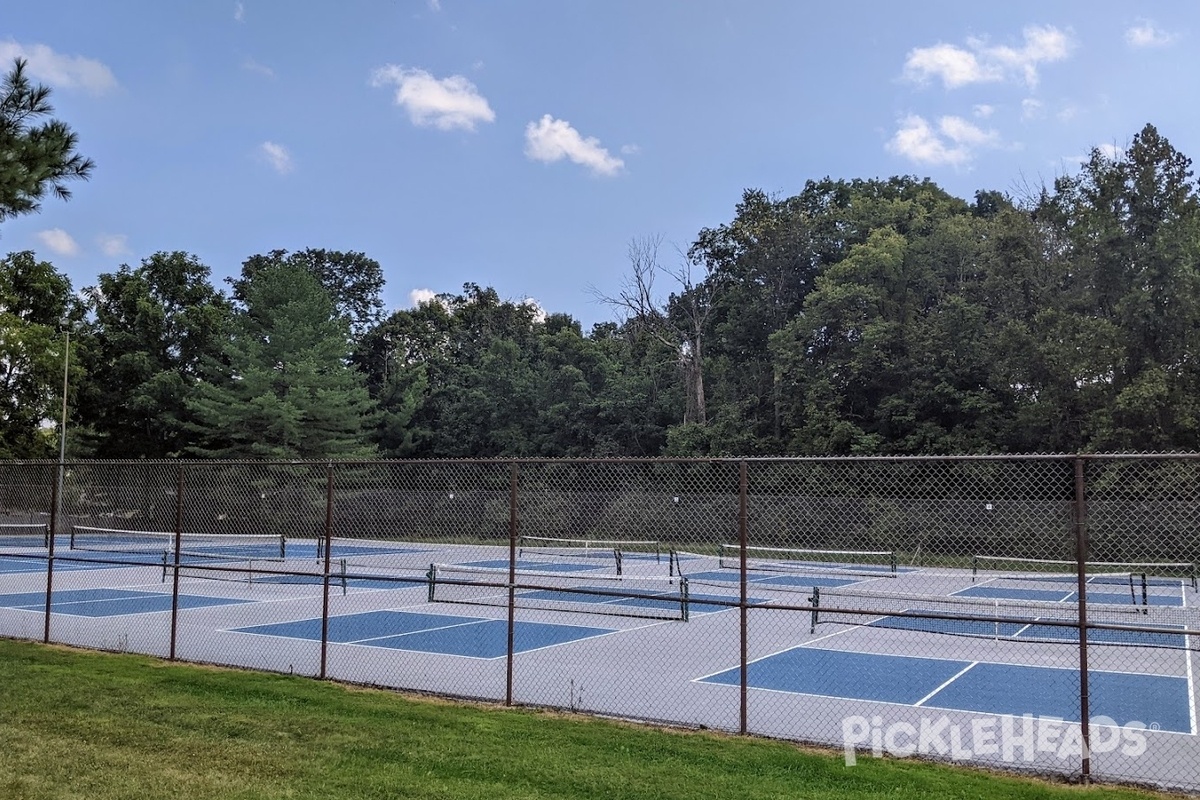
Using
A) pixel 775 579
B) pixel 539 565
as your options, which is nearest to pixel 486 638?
pixel 775 579

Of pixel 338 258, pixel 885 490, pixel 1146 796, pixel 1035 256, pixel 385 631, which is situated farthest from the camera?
pixel 338 258

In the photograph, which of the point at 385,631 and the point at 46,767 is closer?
the point at 46,767

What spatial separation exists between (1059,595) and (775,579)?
677 centimetres

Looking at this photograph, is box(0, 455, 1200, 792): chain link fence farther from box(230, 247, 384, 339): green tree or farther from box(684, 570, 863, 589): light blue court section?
box(230, 247, 384, 339): green tree

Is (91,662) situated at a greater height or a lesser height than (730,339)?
lesser

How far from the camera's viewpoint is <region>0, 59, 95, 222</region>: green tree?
27.6 feet

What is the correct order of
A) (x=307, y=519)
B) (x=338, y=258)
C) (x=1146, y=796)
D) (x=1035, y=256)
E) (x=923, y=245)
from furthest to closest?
(x=338, y=258)
(x=923, y=245)
(x=1035, y=256)
(x=307, y=519)
(x=1146, y=796)

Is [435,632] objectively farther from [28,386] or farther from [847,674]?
[28,386]

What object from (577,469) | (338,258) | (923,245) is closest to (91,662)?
(577,469)

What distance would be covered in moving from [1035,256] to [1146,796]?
35.3 metres

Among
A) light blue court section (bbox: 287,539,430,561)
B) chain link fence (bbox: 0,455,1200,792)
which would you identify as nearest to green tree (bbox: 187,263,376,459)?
chain link fence (bbox: 0,455,1200,792)

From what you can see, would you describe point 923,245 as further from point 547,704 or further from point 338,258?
point 338,258

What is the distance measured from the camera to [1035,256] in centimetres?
3753

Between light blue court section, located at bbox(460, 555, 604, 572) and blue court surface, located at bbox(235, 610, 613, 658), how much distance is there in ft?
24.8
